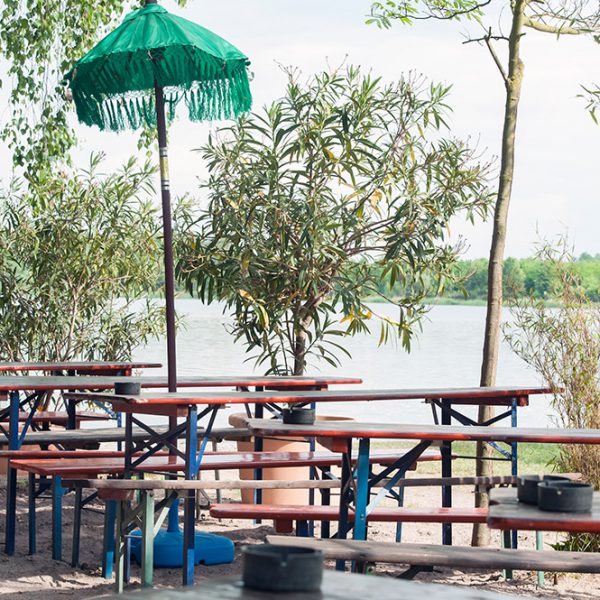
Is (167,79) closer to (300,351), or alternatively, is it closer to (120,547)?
(120,547)

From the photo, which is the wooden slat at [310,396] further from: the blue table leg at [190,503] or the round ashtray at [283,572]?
the round ashtray at [283,572]

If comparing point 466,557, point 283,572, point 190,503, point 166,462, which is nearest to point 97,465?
point 166,462

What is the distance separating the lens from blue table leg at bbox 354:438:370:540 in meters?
4.09

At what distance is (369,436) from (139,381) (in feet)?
5.79

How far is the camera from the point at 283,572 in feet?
4.08

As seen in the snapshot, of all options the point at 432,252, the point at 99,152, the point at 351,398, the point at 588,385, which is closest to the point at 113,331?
the point at 99,152

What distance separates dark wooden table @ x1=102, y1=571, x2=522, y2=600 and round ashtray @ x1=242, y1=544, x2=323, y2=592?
0.5 inches

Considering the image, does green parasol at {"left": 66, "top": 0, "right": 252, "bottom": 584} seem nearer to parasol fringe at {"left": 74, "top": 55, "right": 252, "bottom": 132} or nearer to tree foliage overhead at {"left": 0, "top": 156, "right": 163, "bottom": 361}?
parasol fringe at {"left": 74, "top": 55, "right": 252, "bottom": 132}

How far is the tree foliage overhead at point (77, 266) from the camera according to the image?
26.2 feet

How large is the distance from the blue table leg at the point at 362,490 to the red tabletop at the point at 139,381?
1.42 metres

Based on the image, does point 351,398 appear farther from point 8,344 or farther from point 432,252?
point 8,344

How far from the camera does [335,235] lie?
737 centimetres

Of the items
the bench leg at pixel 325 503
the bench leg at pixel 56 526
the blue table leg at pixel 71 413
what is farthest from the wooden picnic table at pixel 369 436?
the blue table leg at pixel 71 413

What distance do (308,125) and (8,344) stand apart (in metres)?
2.92
